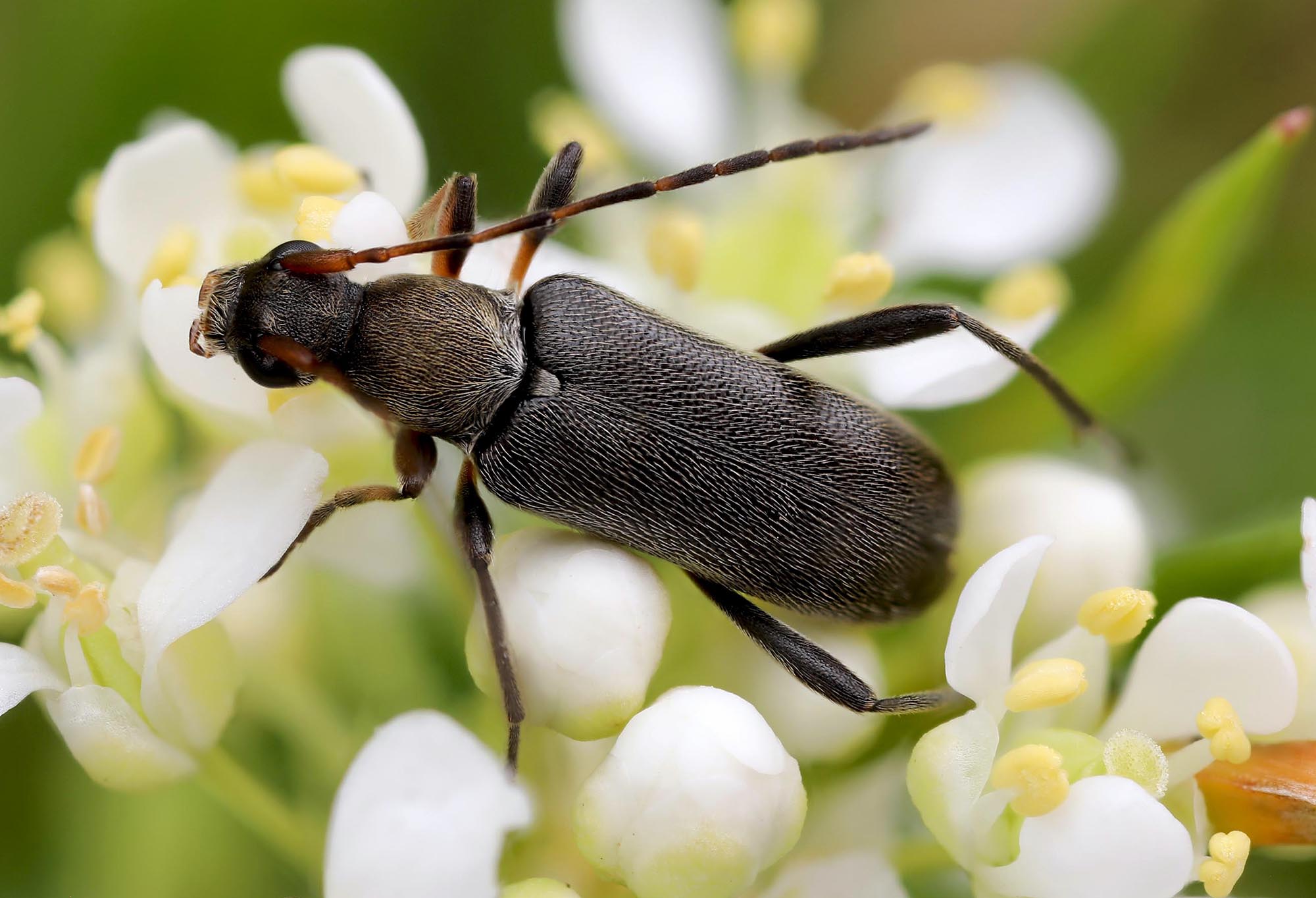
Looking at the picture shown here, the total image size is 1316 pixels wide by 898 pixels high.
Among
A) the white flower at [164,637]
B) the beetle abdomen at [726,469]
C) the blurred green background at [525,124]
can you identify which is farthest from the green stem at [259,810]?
the beetle abdomen at [726,469]

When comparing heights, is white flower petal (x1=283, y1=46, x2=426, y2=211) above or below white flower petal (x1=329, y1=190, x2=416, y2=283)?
above

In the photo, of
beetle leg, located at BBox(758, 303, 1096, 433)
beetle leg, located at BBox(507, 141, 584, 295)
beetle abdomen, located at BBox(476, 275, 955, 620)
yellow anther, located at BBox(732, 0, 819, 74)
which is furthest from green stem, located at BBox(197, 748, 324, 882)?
yellow anther, located at BBox(732, 0, 819, 74)

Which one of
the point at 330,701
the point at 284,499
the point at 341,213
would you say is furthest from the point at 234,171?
the point at 330,701

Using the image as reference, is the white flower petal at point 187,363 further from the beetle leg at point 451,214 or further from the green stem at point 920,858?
the green stem at point 920,858

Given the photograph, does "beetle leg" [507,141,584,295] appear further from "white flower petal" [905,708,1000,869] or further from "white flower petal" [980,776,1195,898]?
"white flower petal" [980,776,1195,898]

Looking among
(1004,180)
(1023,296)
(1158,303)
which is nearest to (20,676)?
(1023,296)
